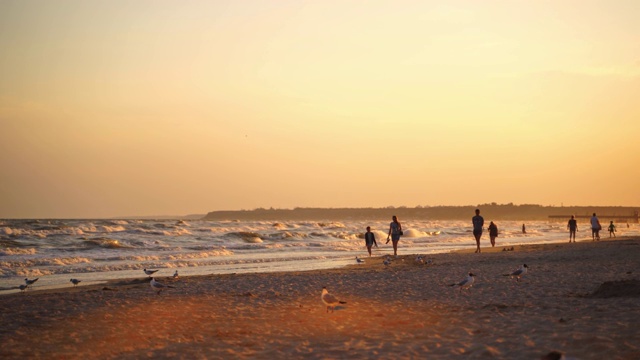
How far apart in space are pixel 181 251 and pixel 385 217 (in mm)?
162006

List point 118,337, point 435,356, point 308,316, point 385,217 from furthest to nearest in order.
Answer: point 385,217, point 308,316, point 118,337, point 435,356

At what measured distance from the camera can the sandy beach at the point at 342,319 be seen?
855 cm

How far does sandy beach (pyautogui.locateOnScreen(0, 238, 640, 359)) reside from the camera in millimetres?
8547

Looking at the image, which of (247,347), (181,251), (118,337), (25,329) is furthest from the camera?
(181,251)

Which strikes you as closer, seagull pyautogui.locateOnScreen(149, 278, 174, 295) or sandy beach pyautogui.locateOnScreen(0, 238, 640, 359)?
sandy beach pyautogui.locateOnScreen(0, 238, 640, 359)

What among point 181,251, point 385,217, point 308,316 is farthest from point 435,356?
point 385,217

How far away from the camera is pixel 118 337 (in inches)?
389

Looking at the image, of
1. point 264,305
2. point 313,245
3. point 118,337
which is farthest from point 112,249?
point 118,337

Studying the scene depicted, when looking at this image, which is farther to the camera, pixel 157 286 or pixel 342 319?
pixel 157 286

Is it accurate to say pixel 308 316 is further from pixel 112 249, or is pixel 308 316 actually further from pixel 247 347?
pixel 112 249

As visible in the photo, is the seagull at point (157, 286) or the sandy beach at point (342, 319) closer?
the sandy beach at point (342, 319)

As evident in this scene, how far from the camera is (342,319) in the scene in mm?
11180

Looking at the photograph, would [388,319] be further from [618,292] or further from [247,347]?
[618,292]

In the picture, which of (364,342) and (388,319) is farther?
(388,319)
